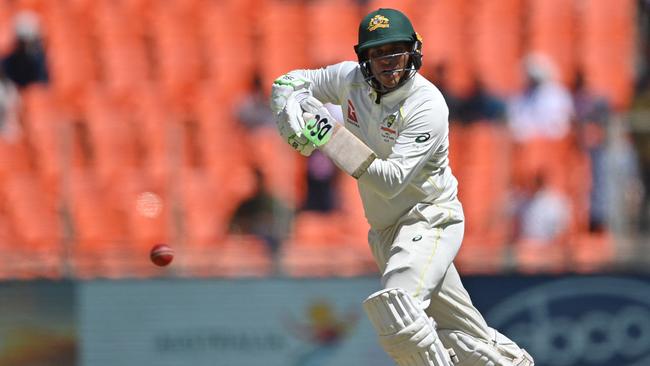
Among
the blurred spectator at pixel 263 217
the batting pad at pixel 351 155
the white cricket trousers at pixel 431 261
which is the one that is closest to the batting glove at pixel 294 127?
the batting pad at pixel 351 155

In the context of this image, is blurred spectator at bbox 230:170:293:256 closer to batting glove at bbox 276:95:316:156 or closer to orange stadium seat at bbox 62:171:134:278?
orange stadium seat at bbox 62:171:134:278

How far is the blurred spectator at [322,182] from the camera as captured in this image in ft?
25.4

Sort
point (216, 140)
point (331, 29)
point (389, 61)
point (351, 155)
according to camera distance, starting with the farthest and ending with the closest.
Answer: point (331, 29) < point (216, 140) < point (389, 61) < point (351, 155)

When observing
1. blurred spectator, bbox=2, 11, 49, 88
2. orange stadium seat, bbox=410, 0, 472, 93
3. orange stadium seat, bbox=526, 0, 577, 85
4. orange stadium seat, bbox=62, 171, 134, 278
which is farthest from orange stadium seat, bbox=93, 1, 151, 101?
orange stadium seat, bbox=526, 0, 577, 85

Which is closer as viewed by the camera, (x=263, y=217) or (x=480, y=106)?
(x=263, y=217)

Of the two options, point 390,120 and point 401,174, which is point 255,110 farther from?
point 401,174

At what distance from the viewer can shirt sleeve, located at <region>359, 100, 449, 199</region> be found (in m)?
4.81

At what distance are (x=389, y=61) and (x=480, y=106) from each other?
346 cm

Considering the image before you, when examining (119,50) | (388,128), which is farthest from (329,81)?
(119,50)

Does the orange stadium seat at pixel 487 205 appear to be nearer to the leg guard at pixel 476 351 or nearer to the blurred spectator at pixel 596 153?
the blurred spectator at pixel 596 153

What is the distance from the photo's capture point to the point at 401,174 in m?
4.82

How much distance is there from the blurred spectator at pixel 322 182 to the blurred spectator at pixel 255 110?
436 mm

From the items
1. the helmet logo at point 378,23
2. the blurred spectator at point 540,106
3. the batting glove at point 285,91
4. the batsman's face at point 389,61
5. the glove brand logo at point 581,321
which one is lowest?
the glove brand logo at point 581,321

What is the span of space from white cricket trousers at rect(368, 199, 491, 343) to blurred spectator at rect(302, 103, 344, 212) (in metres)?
2.29
